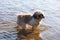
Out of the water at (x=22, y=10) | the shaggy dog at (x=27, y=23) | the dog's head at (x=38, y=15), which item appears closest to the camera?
the dog's head at (x=38, y=15)

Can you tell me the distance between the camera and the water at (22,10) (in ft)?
24.9

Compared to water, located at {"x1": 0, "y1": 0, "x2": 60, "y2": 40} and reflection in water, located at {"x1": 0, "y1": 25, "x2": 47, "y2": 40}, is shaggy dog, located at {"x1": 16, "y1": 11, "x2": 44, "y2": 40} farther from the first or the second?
water, located at {"x1": 0, "y1": 0, "x2": 60, "y2": 40}

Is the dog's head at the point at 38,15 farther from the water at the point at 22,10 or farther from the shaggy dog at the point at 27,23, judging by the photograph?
the water at the point at 22,10

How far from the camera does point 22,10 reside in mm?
9305

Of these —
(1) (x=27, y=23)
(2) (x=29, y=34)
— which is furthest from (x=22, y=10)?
(2) (x=29, y=34)

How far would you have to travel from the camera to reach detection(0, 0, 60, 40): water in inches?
299

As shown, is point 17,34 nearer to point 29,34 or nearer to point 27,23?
point 29,34

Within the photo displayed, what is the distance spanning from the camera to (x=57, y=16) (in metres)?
8.74

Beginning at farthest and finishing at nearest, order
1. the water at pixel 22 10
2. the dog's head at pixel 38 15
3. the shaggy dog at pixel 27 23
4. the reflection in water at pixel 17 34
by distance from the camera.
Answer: the water at pixel 22 10 → the shaggy dog at pixel 27 23 → the dog's head at pixel 38 15 → the reflection in water at pixel 17 34

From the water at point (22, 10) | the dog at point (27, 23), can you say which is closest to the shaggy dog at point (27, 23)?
the dog at point (27, 23)

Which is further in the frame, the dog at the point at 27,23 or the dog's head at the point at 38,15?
the dog at the point at 27,23

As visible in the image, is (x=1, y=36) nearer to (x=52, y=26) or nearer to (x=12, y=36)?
(x=12, y=36)

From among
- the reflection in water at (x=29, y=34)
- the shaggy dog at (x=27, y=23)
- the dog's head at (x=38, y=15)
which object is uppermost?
the dog's head at (x=38, y=15)

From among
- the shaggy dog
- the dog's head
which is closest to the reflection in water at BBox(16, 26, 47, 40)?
the shaggy dog
